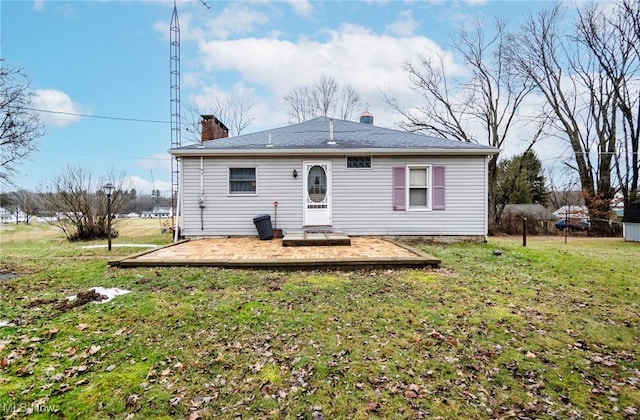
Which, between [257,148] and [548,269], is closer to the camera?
[548,269]

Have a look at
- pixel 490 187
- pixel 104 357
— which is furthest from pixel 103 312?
pixel 490 187

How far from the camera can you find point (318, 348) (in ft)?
11.0

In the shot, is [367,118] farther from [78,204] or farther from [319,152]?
[78,204]

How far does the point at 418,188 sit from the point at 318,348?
7.42m

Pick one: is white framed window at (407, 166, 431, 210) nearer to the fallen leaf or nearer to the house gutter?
the house gutter

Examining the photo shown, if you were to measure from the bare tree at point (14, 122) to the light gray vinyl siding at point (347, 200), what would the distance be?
179 inches

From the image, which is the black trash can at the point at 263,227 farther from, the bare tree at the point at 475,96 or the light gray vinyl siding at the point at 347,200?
the bare tree at the point at 475,96

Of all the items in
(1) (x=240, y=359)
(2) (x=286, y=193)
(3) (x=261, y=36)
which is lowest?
(1) (x=240, y=359)

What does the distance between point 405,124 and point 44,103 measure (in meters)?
19.6

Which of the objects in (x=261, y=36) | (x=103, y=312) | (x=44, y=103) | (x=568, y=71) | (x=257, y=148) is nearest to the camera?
(x=103, y=312)

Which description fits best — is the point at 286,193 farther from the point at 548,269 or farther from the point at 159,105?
the point at 159,105

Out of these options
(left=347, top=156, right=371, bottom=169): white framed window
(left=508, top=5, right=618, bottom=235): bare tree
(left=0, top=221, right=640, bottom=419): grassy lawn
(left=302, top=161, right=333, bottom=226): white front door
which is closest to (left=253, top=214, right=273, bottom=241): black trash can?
(left=302, top=161, right=333, bottom=226): white front door

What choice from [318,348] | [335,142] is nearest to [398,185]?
[335,142]

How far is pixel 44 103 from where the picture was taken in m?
12.4
